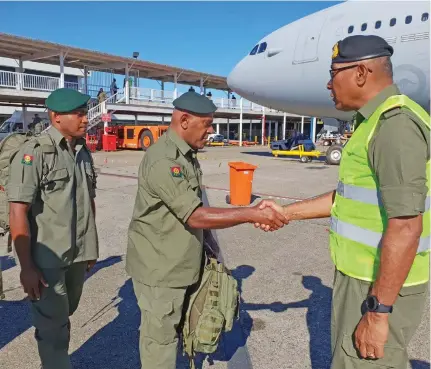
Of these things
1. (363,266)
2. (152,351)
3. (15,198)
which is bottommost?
(152,351)

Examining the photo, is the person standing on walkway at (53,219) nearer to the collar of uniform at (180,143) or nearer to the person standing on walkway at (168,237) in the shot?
the person standing on walkway at (168,237)

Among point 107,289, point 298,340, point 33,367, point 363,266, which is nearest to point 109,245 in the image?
point 107,289

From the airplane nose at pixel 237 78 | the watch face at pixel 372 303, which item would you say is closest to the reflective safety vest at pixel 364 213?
the watch face at pixel 372 303

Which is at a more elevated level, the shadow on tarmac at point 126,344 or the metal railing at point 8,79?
the metal railing at point 8,79

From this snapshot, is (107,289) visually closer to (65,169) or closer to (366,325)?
(65,169)

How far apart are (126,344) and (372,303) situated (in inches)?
86.4

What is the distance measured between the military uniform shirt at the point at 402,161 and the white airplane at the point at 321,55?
10.7 meters

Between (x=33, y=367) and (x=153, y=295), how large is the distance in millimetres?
1277

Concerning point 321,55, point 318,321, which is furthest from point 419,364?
point 321,55

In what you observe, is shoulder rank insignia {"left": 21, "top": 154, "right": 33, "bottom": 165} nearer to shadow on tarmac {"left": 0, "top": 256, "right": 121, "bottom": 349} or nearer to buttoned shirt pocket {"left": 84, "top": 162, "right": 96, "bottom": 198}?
buttoned shirt pocket {"left": 84, "top": 162, "right": 96, "bottom": 198}

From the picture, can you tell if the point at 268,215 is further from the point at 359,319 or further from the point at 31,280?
the point at 31,280

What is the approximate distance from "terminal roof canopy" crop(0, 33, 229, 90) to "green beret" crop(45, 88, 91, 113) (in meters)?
23.4

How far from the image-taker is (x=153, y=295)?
2.31 metres

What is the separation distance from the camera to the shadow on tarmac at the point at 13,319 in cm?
325
